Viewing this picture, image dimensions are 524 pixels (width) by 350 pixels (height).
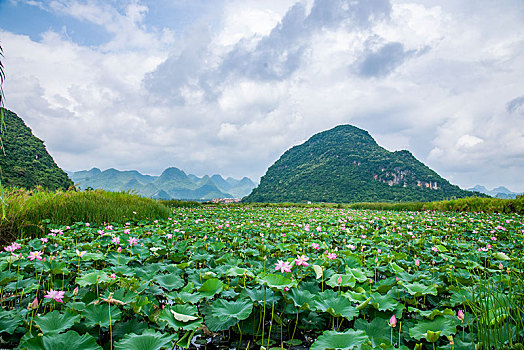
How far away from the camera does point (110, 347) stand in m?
1.40

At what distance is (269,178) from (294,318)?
87.5 metres

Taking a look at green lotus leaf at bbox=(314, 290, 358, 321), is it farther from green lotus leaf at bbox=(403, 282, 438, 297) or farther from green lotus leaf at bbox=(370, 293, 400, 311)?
green lotus leaf at bbox=(403, 282, 438, 297)

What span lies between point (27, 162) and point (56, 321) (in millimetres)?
44159

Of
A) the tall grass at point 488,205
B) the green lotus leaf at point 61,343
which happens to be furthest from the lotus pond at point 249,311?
the tall grass at point 488,205

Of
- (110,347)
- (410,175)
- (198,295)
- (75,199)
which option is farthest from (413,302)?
(410,175)

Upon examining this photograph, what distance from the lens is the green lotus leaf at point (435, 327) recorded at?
1490 mm

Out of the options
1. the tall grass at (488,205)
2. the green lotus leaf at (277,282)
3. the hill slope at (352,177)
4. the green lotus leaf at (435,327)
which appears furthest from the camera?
the hill slope at (352,177)

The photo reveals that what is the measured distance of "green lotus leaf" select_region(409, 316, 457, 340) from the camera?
149 centimetres

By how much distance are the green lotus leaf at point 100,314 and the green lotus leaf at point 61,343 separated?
229 mm

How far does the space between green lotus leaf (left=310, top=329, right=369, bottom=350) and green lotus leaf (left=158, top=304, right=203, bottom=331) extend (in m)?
0.66

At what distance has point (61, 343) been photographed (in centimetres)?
123

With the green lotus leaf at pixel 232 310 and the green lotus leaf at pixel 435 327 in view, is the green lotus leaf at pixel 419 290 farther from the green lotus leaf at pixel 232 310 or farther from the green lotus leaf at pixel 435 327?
the green lotus leaf at pixel 232 310

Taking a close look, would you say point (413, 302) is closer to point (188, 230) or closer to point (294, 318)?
point (294, 318)

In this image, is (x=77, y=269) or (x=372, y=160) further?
(x=372, y=160)
